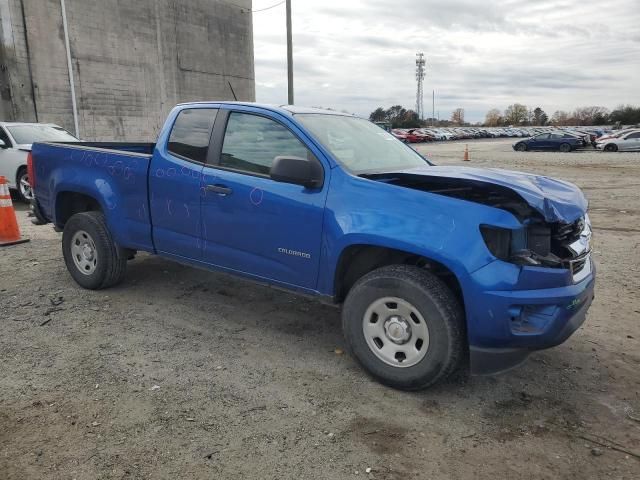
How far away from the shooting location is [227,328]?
456 cm

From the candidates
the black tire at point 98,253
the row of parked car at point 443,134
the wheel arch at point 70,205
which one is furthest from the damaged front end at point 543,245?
the row of parked car at point 443,134

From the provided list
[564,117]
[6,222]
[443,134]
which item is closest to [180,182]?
[6,222]

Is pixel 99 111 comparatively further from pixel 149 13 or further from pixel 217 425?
pixel 217 425

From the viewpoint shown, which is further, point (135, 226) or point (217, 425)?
point (135, 226)

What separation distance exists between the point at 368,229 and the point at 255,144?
4.38ft

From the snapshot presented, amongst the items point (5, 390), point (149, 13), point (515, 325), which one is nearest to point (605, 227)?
point (515, 325)

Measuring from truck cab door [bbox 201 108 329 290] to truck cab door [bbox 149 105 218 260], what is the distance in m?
0.13

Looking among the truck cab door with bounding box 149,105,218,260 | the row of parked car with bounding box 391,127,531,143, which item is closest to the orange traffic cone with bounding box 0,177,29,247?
the truck cab door with bounding box 149,105,218,260

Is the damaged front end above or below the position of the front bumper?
above

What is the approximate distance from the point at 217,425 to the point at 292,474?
637 mm

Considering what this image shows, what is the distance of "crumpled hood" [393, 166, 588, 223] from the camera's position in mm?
3176

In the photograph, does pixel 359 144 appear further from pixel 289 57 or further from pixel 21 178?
pixel 289 57

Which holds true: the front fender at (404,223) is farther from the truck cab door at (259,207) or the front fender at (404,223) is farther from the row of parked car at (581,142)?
the row of parked car at (581,142)

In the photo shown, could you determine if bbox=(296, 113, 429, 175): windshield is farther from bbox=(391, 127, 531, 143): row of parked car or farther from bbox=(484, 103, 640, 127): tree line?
bbox=(484, 103, 640, 127): tree line
